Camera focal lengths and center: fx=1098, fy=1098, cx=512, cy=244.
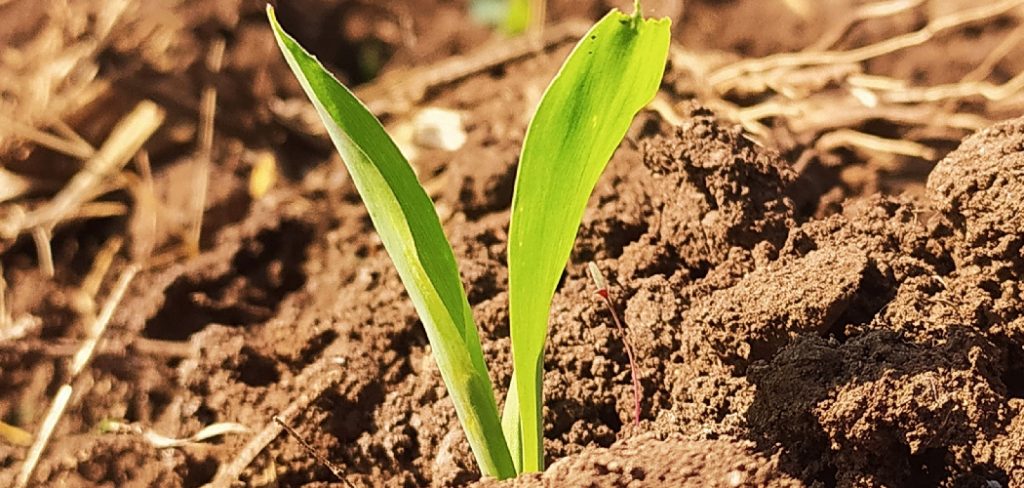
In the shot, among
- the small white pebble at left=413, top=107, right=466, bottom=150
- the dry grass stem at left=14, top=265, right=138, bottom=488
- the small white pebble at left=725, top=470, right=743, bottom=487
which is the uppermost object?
the small white pebble at left=413, top=107, right=466, bottom=150

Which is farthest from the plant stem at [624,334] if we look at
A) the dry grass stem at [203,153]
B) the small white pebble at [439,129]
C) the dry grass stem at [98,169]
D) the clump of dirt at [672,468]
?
the dry grass stem at [98,169]

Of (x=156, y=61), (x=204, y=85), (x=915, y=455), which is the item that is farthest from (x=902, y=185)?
(x=156, y=61)

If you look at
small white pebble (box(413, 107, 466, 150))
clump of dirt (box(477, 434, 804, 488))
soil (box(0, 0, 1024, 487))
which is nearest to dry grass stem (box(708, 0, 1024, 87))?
soil (box(0, 0, 1024, 487))

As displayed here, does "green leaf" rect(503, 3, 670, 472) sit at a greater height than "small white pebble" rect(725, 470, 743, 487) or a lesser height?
greater

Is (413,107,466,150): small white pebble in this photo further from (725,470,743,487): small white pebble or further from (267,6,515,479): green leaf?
(725,470,743,487): small white pebble

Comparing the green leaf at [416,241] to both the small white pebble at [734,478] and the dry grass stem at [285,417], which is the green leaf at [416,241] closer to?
the small white pebble at [734,478]

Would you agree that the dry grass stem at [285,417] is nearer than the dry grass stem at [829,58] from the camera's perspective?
Yes

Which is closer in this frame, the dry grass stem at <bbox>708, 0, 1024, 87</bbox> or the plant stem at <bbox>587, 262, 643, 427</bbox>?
the plant stem at <bbox>587, 262, 643, 427</bbox>

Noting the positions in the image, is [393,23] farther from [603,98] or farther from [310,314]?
[603,98]
